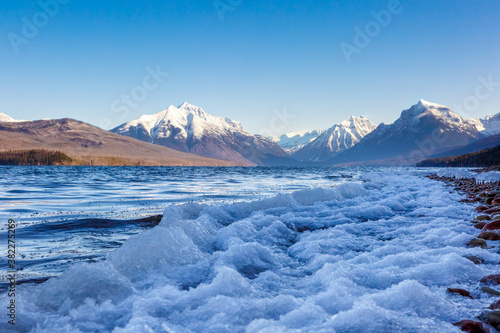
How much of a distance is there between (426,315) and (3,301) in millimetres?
6076

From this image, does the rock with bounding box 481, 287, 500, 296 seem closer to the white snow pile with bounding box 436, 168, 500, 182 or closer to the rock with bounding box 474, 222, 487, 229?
the rock with bounding box 474, 222, 487, 229

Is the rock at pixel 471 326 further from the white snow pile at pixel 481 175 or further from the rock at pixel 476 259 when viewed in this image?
the white snow pile at pixel 481 175

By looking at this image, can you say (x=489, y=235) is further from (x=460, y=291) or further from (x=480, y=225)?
(x=460, y=291)

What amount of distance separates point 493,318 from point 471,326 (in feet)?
1.08

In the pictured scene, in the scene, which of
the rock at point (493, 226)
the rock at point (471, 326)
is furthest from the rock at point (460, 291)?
the rock at point (493, 226)

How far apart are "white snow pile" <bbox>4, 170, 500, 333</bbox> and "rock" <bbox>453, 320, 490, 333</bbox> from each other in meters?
0.12

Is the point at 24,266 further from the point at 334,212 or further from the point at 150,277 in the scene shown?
the point at 334,212

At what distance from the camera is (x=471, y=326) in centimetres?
385

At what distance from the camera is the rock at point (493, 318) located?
3.85 metres

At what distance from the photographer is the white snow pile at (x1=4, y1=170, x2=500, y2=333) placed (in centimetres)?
420

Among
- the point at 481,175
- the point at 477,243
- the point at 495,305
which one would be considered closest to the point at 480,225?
the point at 477,243

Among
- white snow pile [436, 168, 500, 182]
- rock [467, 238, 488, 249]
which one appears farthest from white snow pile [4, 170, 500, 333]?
white snow pile [436, 168, 500, 182]

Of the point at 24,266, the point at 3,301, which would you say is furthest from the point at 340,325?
the point at 24,266

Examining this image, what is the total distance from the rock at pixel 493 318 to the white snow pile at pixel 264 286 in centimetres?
32
